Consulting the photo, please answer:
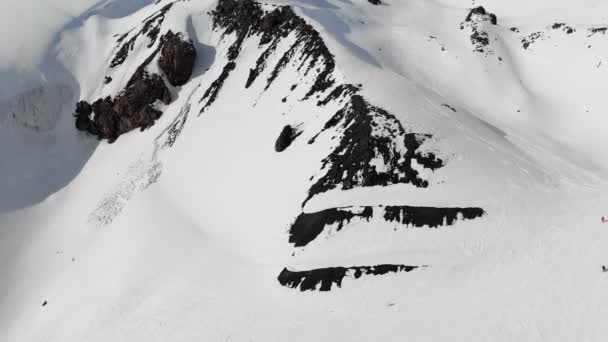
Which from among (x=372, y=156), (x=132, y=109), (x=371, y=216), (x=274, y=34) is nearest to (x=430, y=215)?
(x=371, y=216)

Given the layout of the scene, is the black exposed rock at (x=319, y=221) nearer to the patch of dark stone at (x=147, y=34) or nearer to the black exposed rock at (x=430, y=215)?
the black exposed rock at (x=430, y=215)

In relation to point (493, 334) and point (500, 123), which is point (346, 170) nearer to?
point (493, 334)

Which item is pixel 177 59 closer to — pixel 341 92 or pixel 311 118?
pixel 311 118

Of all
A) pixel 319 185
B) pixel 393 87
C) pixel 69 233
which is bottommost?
pixel 69 233

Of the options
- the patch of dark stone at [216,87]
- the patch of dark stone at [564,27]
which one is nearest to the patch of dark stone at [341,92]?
the patch of dark stone at [216,87]

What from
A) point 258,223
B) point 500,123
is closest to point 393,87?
point 500,123
